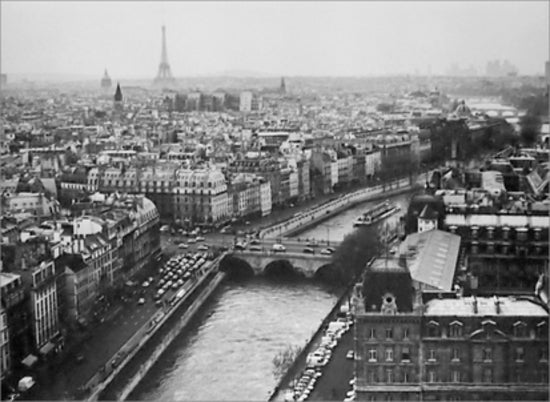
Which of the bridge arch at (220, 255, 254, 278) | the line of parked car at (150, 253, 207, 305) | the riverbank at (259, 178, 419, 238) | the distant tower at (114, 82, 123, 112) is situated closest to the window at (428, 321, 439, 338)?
A: the line of parked car at (150, 253, 207, 305)

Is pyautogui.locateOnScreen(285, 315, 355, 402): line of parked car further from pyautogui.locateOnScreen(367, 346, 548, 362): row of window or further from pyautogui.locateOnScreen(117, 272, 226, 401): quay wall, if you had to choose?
pyautogui.locateOnScreen(117, 272, 226, 401): quay wall

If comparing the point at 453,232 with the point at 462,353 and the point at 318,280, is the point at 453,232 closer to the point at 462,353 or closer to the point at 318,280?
the point at 318,280

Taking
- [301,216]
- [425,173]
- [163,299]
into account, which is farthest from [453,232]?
[425,173]

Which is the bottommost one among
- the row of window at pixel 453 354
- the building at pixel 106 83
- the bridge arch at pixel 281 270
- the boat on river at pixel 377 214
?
the bridge arch at pixel 281 270

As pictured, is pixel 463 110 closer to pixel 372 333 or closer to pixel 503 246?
pixel 503 246

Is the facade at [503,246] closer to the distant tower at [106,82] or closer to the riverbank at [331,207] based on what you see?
the riverbank at [331,207]

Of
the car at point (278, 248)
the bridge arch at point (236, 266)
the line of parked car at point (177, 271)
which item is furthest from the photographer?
the car at point (278, 248)

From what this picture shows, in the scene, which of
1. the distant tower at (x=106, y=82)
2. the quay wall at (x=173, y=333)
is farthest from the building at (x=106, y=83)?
the quay wall at (x=173, y=333)
